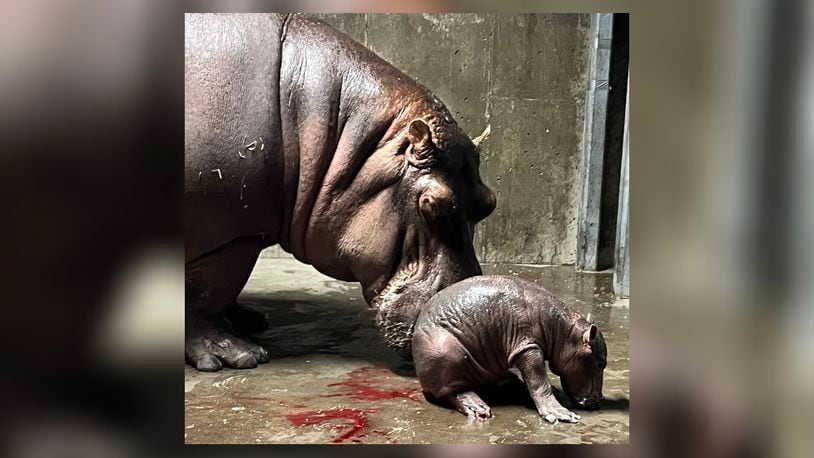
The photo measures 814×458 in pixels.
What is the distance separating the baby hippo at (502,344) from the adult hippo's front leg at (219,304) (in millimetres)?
527

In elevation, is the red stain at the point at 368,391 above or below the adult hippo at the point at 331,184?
below

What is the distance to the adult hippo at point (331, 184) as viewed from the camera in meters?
1.96

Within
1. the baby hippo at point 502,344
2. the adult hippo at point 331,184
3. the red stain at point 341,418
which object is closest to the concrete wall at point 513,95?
the adult hippo at point 331,184

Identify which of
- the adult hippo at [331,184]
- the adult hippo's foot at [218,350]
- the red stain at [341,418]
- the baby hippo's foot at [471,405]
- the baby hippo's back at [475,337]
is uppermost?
the adult hippo at [331,184]

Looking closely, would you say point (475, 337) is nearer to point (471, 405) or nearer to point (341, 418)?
point (471, 405)

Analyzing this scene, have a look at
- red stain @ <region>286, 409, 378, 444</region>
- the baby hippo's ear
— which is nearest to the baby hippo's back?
the baby hippo's ear

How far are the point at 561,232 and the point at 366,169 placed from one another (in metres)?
0.57

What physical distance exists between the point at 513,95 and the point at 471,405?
0.75 m

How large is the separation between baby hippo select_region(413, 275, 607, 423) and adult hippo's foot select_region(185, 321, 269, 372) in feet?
1.62

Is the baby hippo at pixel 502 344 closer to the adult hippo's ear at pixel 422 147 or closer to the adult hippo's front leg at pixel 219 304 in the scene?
the adult hippo's ear at pixel 422 147

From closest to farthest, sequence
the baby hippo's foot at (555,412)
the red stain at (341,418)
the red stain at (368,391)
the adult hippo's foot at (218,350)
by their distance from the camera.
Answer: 1. the red stain at (341,418)
2. the baby hippo's foot at (555,412)
3. the red stain at (368,391)
4. the adult hippo's foot at (218,350)

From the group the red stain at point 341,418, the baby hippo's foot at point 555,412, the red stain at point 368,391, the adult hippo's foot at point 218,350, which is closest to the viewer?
the red stain at point 341,418

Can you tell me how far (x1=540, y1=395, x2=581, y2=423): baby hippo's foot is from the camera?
166cm

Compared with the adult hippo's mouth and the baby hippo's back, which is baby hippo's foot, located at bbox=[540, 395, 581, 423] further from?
the adult hippo's mouth
